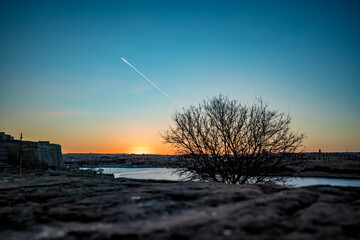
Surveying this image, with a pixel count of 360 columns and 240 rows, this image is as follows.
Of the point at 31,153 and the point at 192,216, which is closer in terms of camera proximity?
the point at 192,216

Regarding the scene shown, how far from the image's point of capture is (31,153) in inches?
1622

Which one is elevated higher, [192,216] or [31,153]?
[192,216]

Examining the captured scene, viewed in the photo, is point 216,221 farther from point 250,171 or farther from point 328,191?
point 250,171

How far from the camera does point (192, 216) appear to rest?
1428mm

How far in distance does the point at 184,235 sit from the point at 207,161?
399 inches

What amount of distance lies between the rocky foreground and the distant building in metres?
41.3

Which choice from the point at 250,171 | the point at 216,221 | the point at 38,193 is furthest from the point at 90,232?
the point at 250,171

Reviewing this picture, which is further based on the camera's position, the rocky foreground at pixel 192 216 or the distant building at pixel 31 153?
the distant building at pixel 31 153

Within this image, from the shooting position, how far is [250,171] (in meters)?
10.2

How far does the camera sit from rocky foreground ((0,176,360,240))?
3.70ft

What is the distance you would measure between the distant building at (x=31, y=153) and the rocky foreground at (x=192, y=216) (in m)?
41.3

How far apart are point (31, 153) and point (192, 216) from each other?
158 ft

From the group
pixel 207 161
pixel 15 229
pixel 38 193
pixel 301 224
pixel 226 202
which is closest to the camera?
pixel 301 224

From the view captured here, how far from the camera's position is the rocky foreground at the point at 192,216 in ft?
3.70
